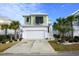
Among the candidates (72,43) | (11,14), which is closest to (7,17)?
(11,14)

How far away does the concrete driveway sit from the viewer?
34.5 feet

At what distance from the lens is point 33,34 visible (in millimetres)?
10758

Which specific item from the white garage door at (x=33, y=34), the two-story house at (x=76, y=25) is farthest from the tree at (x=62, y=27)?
the white garage door at (x=33, y=34)

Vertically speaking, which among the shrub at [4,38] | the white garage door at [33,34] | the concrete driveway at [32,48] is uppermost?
the white garage door at [33,34]

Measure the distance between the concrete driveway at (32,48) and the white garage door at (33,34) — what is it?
0.34 ft

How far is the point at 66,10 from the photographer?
416 inches

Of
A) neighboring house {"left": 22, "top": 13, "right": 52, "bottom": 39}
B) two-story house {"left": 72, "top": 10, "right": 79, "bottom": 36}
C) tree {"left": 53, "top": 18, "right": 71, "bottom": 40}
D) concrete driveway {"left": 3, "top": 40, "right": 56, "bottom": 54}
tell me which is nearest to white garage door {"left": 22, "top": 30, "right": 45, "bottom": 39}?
neighboring house {"left": 22, "top": 13, "right": 52, "bottom": 39}

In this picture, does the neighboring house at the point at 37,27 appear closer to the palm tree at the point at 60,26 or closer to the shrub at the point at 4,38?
the palm tree at the point at 60,26

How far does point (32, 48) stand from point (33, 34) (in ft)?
1.15

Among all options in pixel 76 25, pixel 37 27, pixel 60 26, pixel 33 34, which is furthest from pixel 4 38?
pixel 76 25

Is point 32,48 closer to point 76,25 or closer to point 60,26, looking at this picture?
point 60,26

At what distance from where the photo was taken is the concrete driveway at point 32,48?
10523mm

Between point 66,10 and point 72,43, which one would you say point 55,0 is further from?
point 72,43

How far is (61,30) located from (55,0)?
2.10 feet
